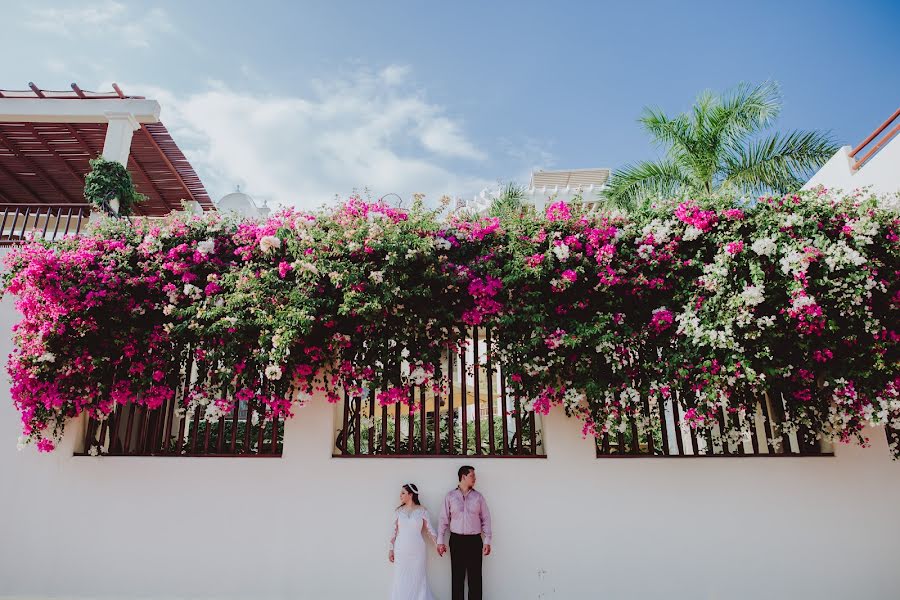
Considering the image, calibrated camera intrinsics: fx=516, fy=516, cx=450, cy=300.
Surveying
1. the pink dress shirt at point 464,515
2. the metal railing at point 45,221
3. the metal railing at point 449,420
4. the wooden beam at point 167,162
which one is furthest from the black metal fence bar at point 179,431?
the wooden beam at point 167,162

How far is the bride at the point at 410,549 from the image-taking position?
18.1ft

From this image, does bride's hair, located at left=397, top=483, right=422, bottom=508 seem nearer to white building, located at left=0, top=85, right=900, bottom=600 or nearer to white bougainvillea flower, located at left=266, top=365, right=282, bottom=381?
white building, located at left=0, top=85, right=900, bottom=600

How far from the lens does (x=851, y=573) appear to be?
5.89m

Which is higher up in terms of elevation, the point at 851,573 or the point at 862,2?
the point at 862,2

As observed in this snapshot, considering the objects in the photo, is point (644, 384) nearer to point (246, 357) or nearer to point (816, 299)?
point (816, 299)

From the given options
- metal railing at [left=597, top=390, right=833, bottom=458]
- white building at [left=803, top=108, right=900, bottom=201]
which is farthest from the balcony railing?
metal railing at [left=597, top=390, right=833, bottom=458]

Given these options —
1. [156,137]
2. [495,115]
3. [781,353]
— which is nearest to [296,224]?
[495,115]

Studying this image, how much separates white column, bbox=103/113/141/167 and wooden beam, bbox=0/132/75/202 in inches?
104

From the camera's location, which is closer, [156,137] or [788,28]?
[788,28]

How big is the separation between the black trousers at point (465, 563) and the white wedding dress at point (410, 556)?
278mm

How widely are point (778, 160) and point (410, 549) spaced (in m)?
10.0

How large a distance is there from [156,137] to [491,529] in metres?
9.82

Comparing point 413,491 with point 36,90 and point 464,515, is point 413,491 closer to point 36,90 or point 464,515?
point 464,515

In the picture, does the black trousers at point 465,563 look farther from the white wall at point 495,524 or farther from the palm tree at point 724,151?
the palm tree at point 724,151
